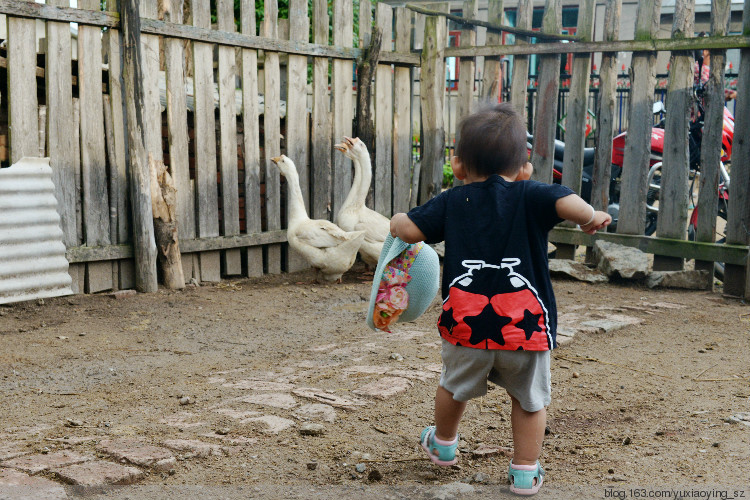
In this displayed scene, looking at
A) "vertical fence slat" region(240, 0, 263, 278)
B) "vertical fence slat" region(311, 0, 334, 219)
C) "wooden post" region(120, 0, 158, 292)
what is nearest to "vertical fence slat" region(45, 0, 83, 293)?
"wooden post" region(120, 0, 158, 292)

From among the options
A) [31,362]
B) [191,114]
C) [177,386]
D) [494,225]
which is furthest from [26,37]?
[494,225]

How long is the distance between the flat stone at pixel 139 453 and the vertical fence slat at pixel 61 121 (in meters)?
2.91

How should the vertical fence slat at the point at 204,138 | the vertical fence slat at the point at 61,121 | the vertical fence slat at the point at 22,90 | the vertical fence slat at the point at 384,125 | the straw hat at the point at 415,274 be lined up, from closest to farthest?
the straw hat at the point at 415,274, the vertical fence slat at the point at 22,90, the vertical fence slat at the point at 61,121, the vertical fence slat at the point at 204,138, the vertical fence slat at the point at 384,125

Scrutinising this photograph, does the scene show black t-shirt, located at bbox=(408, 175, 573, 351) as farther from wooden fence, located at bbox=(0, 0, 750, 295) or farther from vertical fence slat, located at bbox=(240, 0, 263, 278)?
vertical fence slat, located at bbox=(240, 0, 263, 278)

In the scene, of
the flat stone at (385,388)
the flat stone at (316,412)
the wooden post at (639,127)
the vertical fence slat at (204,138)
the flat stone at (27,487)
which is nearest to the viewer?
the flat stone at (27,487)

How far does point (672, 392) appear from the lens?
3803mm

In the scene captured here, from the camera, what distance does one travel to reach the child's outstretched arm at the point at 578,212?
99.3 inches

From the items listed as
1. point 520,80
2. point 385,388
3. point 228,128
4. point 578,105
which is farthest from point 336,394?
point 520,80

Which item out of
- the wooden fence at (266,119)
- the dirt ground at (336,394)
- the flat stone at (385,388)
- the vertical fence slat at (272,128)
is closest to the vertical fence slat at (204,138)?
the wooden fence at (266,119)

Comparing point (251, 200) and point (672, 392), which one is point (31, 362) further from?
point (672, 392)

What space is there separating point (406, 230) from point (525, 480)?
0.91 m

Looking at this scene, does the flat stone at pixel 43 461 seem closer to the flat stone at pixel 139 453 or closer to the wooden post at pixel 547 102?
the flat stone at pixel 139 453

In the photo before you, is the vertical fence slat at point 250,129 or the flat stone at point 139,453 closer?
the flat stone at point 139,453

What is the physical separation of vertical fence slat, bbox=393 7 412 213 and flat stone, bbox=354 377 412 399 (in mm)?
4110
